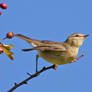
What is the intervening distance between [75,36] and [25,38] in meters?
1.72

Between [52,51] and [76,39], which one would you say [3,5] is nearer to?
[52,51]

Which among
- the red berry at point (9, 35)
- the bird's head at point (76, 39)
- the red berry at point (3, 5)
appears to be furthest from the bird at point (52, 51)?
the red berry at point (3, 5)

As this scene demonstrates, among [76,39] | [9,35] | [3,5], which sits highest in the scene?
[3,5]

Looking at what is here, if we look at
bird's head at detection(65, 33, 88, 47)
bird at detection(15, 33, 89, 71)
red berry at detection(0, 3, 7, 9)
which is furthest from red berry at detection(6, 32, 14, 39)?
bird's head at detection(65, 33, 88, 47)

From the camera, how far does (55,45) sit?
4836 mm

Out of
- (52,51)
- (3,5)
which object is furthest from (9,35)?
(52,51)

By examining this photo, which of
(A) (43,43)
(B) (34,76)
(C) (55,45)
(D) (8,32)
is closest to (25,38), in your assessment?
(A) (43,43)

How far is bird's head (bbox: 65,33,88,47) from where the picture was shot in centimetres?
551

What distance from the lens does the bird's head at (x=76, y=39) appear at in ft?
18.1

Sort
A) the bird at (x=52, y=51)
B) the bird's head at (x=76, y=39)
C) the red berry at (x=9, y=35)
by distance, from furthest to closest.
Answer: the bird's head at (x=76, y=39), the bird at (x=52, y=51), the red berry at (x=9, y=35)

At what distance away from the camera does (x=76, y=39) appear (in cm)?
565

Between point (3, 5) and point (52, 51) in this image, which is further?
point (52, 51)

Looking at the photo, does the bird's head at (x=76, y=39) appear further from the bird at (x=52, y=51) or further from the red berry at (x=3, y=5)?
the red berry at (x=3, y=5)

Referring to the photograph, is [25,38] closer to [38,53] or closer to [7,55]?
[38,53]
